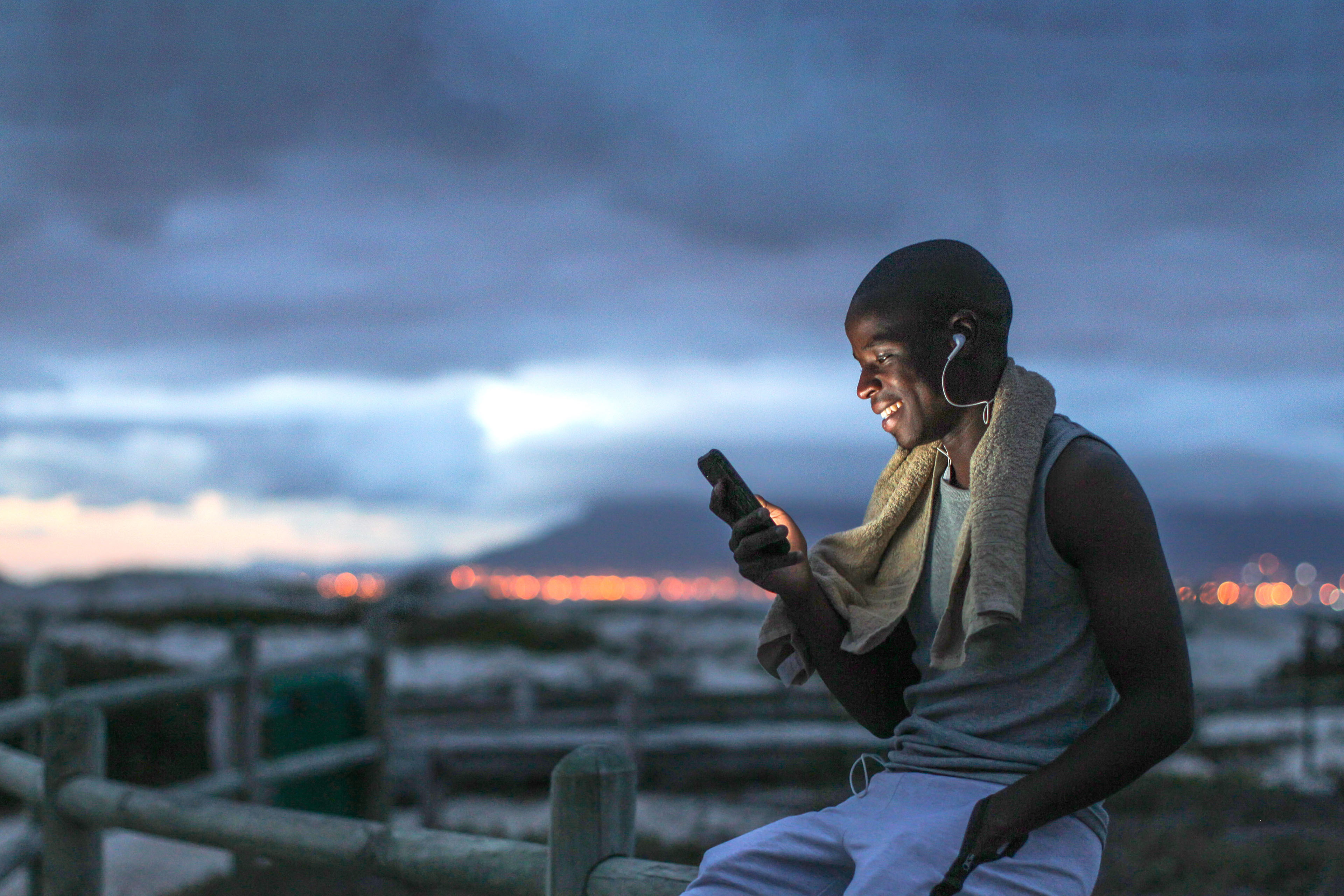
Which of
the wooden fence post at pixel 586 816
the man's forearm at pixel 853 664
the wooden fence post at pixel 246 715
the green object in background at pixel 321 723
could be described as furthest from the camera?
the green object in background at pixel 321 723

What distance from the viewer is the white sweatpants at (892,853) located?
151cm

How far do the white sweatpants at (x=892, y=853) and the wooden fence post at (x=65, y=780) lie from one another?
8.43 ft

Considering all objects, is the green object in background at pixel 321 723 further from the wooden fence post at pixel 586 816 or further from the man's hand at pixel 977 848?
the man's hand at pixel 977 848

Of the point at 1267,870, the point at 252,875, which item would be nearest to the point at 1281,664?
the point at 1267,870

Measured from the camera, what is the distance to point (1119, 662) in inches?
59.7

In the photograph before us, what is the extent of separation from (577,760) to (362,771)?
5.20m

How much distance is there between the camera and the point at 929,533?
1.84m

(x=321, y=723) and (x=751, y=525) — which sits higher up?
(x=751, y=525)

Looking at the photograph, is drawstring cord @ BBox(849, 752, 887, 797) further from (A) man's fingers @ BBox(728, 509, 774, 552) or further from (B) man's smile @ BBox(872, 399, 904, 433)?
(B) man's smile @ BBox(872, 399, 904, 433)

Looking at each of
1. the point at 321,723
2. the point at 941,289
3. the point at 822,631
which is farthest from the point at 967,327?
the point at 321,723

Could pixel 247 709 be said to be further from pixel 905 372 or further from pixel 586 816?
pixel 905 372

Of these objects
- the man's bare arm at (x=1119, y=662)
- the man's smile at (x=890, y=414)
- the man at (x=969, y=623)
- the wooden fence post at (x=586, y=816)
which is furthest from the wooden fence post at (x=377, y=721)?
the man's bare arm at (x=1119, y=662)

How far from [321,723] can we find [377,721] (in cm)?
34

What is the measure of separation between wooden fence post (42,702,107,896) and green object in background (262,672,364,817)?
3.33m
